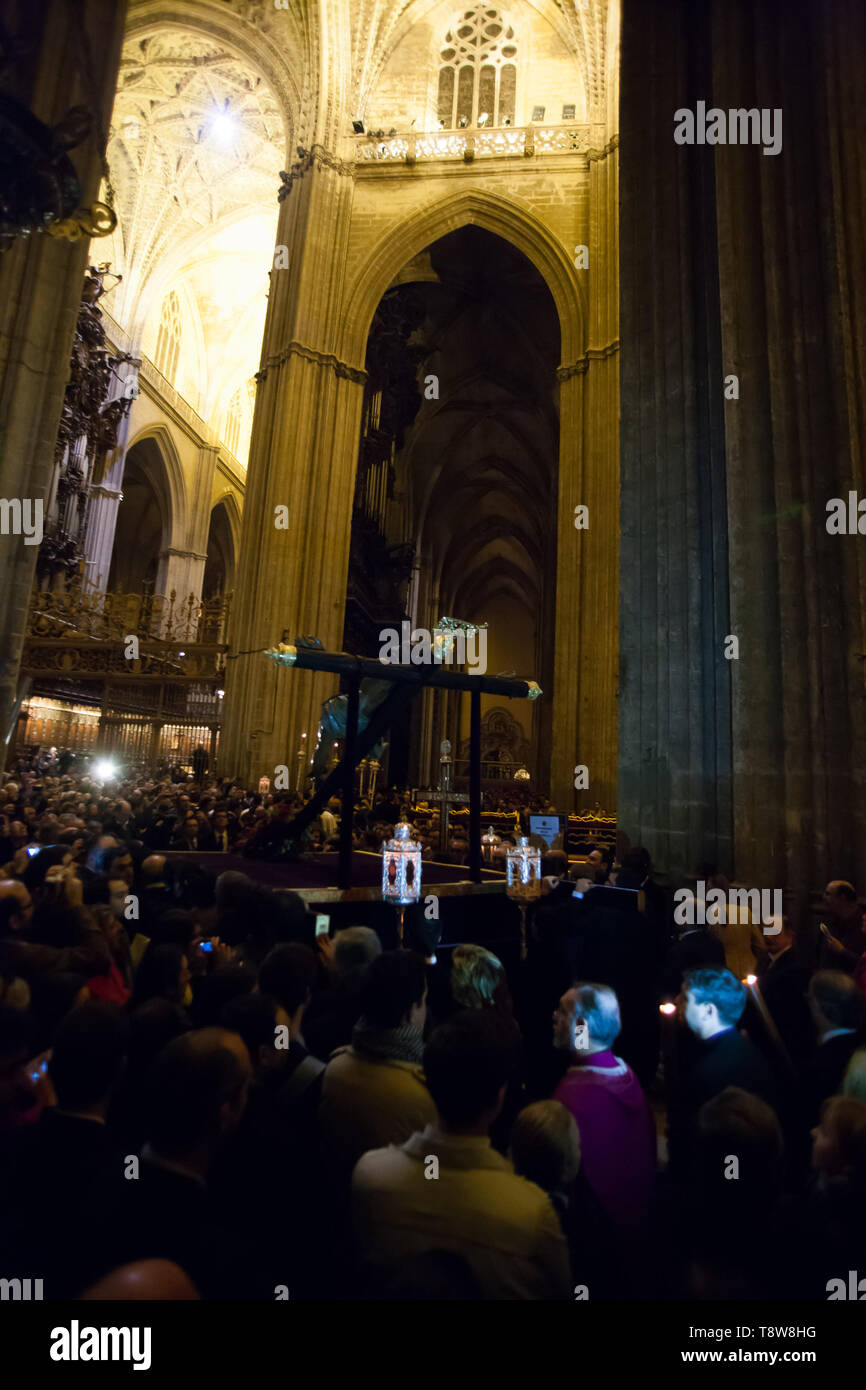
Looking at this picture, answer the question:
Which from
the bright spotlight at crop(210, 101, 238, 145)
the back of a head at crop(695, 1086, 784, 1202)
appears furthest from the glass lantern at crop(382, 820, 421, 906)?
the bright spotlight at crop(210, 101, 238, 145)

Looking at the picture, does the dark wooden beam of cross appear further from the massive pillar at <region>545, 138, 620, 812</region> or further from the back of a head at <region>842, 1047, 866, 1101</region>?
the massive pillar at <region>545, 138, 620, 812</region>

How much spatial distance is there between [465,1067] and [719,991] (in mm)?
1083

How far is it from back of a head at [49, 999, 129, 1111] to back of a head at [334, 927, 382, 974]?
0.96 metres

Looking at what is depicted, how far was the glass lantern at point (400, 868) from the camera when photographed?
4.63 m

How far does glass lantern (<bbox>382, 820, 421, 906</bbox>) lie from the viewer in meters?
4.63

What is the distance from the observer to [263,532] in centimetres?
1617

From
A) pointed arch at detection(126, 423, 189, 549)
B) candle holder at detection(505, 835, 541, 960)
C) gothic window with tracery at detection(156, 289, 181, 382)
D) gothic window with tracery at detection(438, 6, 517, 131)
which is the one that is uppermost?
gothic window with tracery at detection(438, 6, 517, 131)

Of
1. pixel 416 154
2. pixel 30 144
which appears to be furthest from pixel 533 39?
pixel 30 144

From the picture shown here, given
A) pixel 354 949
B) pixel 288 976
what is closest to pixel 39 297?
pixel 354 949

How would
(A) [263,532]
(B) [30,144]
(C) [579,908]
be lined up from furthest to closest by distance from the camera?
(A) [263,532] < (B) [30,144] < (C) [579,908]

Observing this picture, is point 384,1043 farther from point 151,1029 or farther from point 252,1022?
point 151,1029

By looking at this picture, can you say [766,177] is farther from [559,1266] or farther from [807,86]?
[559,1266]

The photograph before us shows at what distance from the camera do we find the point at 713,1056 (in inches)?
83.8

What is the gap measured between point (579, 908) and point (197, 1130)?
2392 mm
